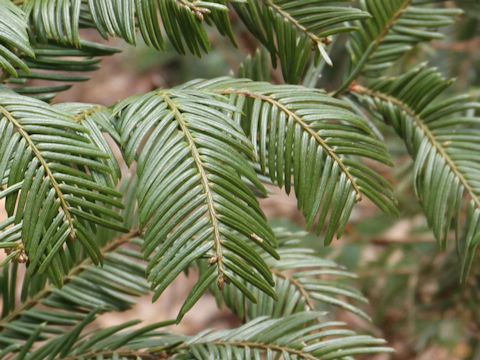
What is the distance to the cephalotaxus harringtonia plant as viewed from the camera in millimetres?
492

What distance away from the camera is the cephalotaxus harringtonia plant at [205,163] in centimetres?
49

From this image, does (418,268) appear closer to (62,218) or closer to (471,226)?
(471,226)

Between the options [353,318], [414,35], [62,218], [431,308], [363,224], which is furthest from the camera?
[353,318]

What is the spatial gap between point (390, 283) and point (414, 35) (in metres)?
1.08

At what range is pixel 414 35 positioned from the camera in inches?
30.0

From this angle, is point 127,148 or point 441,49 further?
point 441,49

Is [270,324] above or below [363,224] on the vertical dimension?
above

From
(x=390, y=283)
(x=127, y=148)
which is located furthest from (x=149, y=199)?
(x=390, y=283)

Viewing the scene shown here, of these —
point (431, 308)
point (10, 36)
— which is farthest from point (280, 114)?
point (431, 308)

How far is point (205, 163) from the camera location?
0.51 metres

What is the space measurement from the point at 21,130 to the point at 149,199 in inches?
5.1

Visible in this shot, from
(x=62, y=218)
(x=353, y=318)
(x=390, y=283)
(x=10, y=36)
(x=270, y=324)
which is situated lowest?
(x=353, y=318)

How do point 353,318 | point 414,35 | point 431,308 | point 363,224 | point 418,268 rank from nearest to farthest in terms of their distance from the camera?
1. point 414,35
2. point 431,308
3. point 418,268
4. point 363,224
5. point 353,318

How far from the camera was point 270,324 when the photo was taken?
638 millimetres
